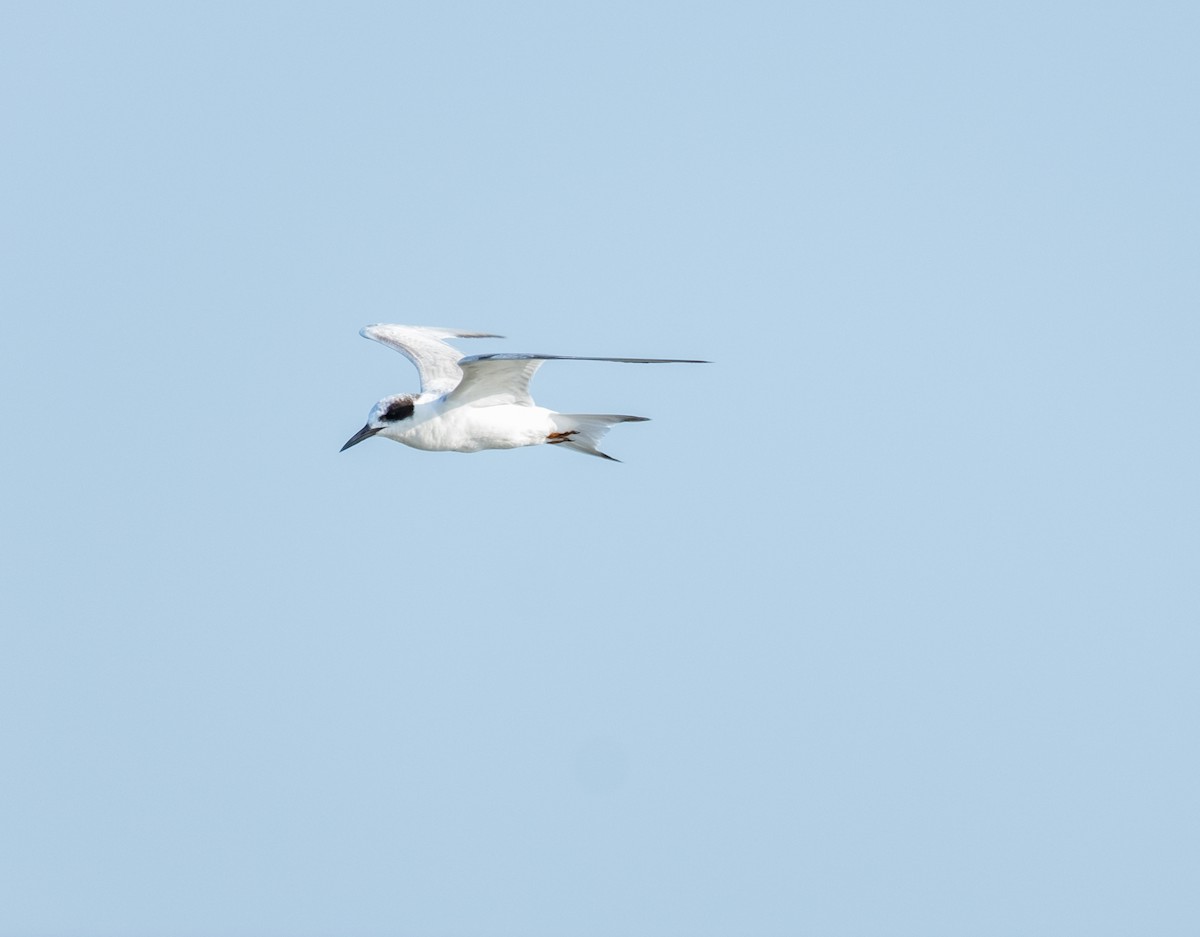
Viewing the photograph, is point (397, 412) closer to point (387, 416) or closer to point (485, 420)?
point (387, 416)

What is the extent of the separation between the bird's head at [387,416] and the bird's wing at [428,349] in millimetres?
605

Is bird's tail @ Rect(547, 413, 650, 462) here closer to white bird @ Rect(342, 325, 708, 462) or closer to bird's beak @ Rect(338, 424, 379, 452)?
white bird @ Rect(342, 325, 708, 462)

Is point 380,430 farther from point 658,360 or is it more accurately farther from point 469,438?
point 658,360

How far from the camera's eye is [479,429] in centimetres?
1827

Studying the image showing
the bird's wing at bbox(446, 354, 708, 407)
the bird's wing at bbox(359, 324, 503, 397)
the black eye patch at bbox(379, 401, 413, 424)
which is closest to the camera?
the bird's wing at bbox(446, 354, 708, 407)

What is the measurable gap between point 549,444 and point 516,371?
3.77 ft

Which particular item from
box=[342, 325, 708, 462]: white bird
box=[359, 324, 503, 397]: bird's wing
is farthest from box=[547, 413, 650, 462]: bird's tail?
box=[359, 324, 503, 397]: bird's wing

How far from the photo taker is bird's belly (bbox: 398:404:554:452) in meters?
18.2

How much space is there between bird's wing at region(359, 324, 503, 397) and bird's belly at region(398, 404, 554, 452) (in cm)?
65

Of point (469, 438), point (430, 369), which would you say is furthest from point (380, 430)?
point (430, 369)

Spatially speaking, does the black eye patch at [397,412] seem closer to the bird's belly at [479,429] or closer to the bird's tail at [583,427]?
the bird's belly at [479,429]

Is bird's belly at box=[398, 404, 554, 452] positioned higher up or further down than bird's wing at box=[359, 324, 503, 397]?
further down

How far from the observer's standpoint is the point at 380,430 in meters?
18.4

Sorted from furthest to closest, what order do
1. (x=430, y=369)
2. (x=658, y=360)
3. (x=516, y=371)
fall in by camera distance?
(x=430, y=369) → (x=516, y=371) → (x=658, y=360)
